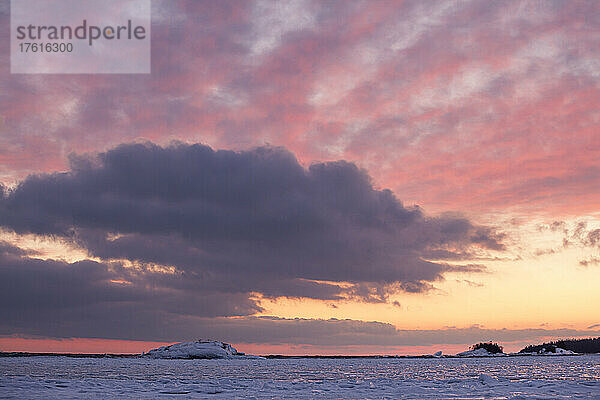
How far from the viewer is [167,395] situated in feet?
93.3

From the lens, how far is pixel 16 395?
27141 mm

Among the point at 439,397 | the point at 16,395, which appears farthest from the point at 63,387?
the point at 439,397

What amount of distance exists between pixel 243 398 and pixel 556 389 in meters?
19.5

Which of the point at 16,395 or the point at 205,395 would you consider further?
the point at 205,395

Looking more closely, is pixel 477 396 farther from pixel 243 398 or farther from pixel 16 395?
pixel 16 395

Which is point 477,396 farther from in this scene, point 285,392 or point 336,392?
point 285,392

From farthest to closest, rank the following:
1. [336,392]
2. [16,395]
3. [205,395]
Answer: [336,392], [205,395], [16,395]

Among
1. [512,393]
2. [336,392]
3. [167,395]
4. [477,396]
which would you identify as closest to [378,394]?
[336,392]

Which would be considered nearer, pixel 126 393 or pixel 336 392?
pixel 126 393

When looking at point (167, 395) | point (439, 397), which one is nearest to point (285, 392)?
point (167, 395)

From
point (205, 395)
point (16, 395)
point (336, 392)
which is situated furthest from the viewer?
point (336, 392)

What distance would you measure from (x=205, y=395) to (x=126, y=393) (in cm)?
458

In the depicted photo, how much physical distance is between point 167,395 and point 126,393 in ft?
9.15

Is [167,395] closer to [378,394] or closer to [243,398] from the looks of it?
[243,398]
